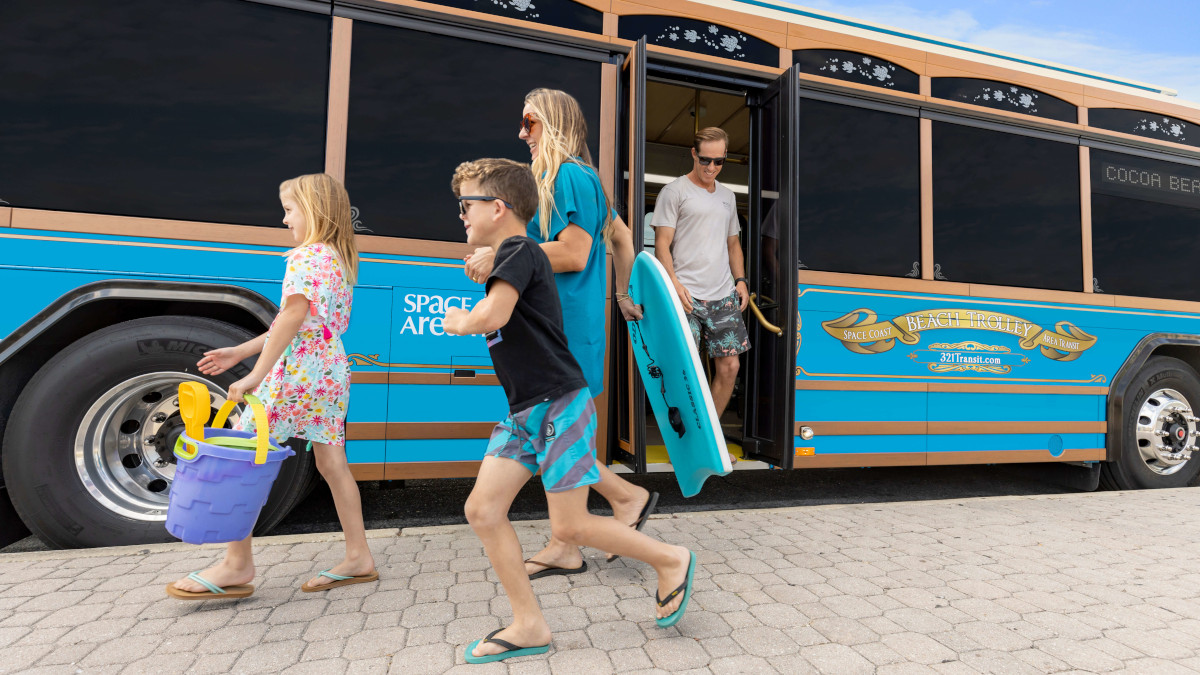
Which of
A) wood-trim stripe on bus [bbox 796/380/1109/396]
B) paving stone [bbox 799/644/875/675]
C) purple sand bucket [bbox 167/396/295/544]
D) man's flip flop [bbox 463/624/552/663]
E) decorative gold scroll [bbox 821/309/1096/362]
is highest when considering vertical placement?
decorative gold scroll [bbox 821/309/1096/362]

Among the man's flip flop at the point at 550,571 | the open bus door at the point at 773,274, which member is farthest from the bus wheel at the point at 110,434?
the open bus door at the point at 773,274

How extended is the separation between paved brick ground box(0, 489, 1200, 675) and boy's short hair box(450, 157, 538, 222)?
4.61 feet

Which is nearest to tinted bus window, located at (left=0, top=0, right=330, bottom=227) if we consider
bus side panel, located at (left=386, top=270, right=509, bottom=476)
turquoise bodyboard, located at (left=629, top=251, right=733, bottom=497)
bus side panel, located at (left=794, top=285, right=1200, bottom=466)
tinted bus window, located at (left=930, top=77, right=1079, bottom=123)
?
bus side panel, located at (left=386, top=270, right=509, bottom=476)

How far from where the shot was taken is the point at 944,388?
13.8 feet

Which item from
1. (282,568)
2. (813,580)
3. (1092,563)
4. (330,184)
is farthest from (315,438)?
(1092,563)

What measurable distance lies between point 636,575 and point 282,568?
149 cm

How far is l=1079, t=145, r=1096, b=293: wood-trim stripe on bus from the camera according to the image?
462cm

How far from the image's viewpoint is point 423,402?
3.17 m

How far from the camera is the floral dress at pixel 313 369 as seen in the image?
225 cm

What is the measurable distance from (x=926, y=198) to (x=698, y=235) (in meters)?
1.71

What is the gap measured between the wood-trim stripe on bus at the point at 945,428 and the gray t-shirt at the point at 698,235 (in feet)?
3.34

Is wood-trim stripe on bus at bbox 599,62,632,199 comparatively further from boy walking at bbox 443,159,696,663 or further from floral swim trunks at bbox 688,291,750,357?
boy walking at bbox 443,159,696,663

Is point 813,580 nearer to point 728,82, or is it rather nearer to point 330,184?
point 330,184

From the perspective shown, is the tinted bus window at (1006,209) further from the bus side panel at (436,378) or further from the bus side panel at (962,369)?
the bus side panel at (436,378)
